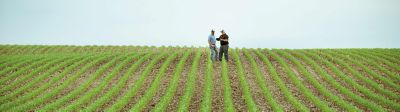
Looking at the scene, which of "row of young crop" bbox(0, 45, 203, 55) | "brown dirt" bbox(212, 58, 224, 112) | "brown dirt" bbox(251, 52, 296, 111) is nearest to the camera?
"brown dirt" bbox(212, 58, 224, 112)

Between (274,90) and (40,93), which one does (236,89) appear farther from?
(40,93)

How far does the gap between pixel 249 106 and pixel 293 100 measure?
2.45 metres

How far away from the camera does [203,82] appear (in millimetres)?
22047

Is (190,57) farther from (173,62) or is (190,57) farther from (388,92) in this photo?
(388,92)

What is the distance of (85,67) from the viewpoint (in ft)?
90.1

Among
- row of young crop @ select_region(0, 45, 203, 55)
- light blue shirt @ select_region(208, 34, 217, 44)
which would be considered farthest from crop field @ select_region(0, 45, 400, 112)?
row of young crop @ select_region(0, 45, 203, 55)

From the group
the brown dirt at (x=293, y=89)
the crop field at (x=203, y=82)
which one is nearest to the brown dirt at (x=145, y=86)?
the crop field at (x=203, y=82)

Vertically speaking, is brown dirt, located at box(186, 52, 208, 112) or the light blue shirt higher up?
the light blue shirt

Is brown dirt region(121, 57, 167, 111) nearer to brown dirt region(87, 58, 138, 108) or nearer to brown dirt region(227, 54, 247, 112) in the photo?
brown dirt region(87, 58, 138, 108)

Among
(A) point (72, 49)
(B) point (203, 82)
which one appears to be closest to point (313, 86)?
(B) point (203, 82)

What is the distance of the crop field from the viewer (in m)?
17.6

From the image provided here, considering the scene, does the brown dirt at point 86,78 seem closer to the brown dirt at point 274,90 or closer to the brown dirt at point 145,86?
the brown dirt at point 145,86

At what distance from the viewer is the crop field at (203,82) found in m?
17.6

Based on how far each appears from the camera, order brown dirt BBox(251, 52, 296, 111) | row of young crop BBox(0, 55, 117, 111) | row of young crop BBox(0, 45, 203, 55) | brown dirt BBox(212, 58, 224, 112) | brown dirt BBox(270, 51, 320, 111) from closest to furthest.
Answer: brown dirt BBox(212, 58, 224, 112), brown dirt BBox(251, 52, 296, 111), brown dirt BBox(270, 51, 320, 111), row of young crop BBox(0, 55, 117, 111), row of young crop BBox(0, 45, 203, 55)
